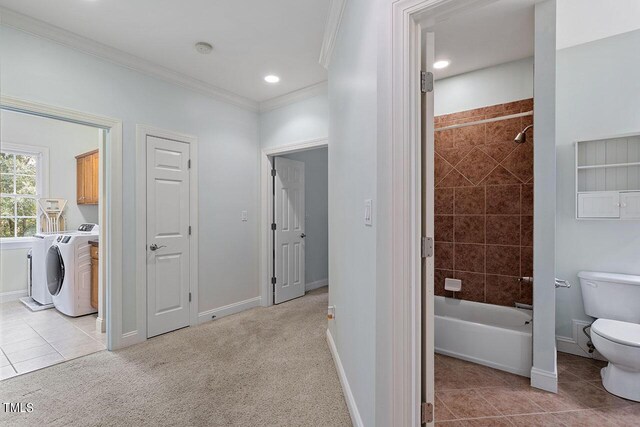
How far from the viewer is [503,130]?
280 centimetres

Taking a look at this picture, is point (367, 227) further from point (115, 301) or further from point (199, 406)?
point (115, 301)

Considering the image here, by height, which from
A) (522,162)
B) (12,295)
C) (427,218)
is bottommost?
(12,295)

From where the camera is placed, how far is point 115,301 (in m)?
2.66

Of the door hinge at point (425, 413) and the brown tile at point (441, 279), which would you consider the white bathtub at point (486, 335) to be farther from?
the door hinge at point (425, 413)

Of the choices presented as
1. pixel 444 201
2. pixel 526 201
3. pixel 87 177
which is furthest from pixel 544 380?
pixel 87 177

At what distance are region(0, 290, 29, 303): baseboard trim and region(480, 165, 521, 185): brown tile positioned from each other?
20.0 feet

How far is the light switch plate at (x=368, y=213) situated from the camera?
141 cm

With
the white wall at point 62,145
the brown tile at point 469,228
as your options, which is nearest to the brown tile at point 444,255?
the brown tile at point 469,228

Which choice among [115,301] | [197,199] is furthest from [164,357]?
[197,199]

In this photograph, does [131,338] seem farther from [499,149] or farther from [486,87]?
[486,87]

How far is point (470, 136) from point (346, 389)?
2510 mm

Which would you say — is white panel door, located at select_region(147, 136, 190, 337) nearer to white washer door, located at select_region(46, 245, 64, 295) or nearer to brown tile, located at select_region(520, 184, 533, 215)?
white washer door, located at select_region(46, 245, 64, 295)

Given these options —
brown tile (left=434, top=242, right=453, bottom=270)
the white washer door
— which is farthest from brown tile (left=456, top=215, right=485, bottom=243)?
the white washer door

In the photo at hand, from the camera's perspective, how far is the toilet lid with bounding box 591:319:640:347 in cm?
189
